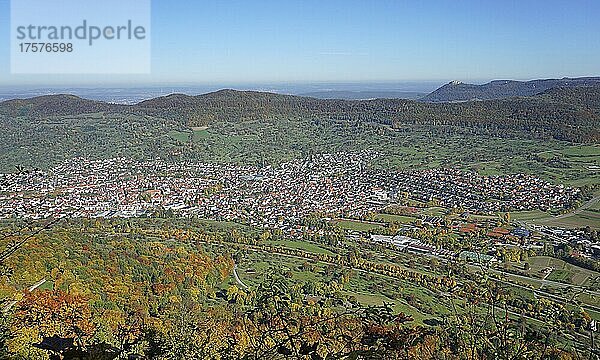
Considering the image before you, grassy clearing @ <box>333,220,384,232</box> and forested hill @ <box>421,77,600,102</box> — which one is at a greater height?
forested hill @ <box>421,77,600,102</box>

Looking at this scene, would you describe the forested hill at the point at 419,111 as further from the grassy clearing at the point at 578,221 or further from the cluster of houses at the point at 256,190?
the grassy clearing at the point at 578,221

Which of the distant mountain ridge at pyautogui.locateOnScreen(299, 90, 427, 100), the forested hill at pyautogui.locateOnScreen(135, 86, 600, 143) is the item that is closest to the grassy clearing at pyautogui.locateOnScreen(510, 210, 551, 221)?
the forested hill at pyautogui.locateOnScreen(135, 86, 600, 143)

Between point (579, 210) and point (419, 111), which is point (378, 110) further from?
point (579, 210)

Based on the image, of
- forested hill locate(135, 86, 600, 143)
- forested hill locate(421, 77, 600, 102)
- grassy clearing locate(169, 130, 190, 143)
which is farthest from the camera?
forested hill locate(421, 77, 600, 102)

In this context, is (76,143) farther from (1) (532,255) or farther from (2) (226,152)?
(1) (532,255)

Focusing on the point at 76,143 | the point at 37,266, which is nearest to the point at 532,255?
the point at 37,266

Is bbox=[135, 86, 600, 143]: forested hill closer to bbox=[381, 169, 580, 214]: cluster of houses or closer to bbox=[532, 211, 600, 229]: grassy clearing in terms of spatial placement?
bbox=[381, 169, 580, 214]: cluster of houses

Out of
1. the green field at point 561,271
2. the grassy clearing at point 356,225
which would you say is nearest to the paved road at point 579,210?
the green field at point 561,271

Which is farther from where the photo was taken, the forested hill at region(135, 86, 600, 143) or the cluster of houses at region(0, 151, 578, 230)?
the forested hill at region(135, 86, 600, 143)
